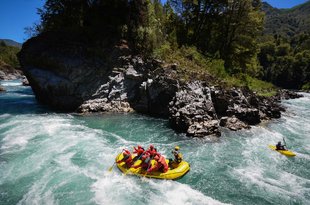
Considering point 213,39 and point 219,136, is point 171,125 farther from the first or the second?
point 213,39

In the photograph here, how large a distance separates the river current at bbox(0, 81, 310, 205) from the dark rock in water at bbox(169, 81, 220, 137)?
0.83 metres

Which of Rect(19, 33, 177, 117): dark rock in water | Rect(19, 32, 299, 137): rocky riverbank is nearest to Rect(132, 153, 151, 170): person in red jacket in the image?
Rect(19, 32, 299, 137): rocky riverbank

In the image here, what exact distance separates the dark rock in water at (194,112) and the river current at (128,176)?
83cm

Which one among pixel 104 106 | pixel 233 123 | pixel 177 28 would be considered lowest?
pixel 233 123

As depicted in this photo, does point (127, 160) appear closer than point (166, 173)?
No

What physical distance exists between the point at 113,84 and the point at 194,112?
8508 millimetres

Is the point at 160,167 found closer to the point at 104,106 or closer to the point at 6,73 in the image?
the point at 104,106

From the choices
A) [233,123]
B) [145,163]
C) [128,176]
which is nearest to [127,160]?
[128,176]

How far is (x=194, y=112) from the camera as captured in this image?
1733 centimetres

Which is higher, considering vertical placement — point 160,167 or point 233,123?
point 233,123

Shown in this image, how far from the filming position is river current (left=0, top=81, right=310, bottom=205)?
31.4 feet

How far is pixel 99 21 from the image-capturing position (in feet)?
81.5

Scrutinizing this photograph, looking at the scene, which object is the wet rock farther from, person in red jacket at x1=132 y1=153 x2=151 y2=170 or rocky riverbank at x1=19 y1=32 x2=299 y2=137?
person in red jacket at x1=132 y1=153 x2=151 y2=170

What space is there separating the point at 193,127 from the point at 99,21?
50.8ft
